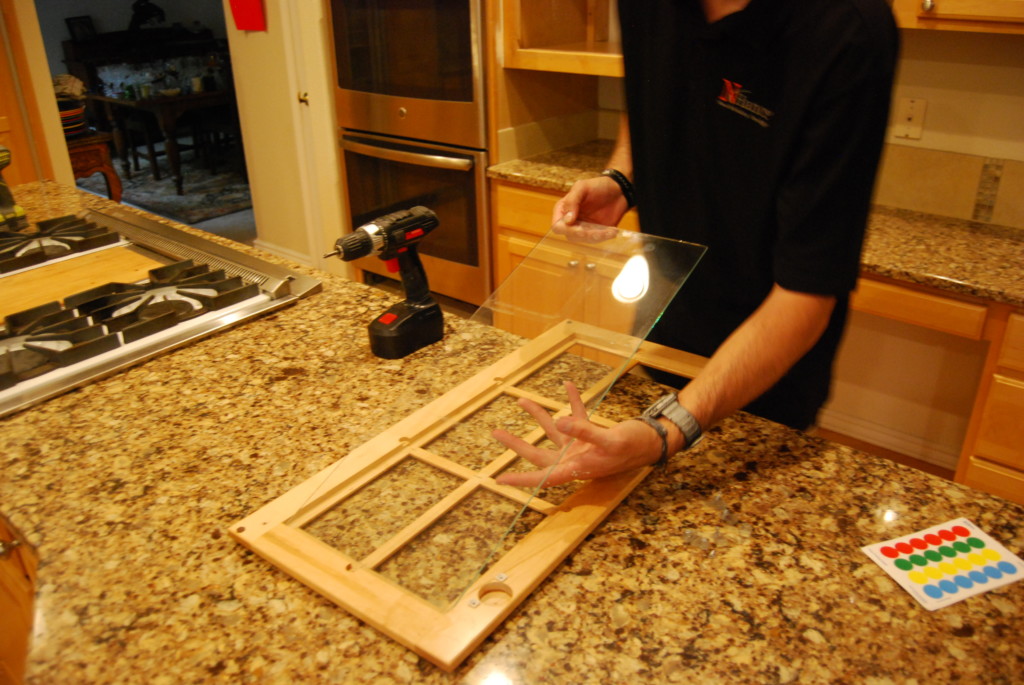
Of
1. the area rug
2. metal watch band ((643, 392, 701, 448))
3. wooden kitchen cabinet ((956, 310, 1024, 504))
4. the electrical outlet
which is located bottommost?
the area rug

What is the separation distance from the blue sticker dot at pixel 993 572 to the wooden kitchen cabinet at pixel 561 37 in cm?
181

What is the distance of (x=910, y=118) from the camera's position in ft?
7.19

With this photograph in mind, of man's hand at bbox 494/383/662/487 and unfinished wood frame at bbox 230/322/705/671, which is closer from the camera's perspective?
unfinished wood frame at bbox 230/322/705/671

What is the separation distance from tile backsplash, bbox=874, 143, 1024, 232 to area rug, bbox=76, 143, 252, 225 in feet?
14.4

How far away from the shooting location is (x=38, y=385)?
1.12 metres

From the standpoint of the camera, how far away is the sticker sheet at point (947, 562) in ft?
2.45

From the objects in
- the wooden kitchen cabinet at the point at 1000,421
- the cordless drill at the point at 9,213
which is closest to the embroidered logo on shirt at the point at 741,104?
the wooden kitchen cabinet at the point at 1000,421

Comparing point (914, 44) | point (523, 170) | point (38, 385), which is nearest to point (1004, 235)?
point (914, 44)

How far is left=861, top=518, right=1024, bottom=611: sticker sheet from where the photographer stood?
0.75 meters

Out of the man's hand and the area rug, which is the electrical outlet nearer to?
the man's hand

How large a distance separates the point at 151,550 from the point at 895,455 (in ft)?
7.84

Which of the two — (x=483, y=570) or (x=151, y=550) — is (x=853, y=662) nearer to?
(x=483, y=570)

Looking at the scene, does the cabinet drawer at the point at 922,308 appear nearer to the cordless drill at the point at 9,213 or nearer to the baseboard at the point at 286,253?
the cordless drill at the point at 9,213

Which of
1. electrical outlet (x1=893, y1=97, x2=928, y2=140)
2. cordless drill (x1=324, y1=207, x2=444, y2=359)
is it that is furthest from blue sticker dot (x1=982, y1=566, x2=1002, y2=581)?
electrical outlet (x1=893, y1=97, x2=928, y2=140)
